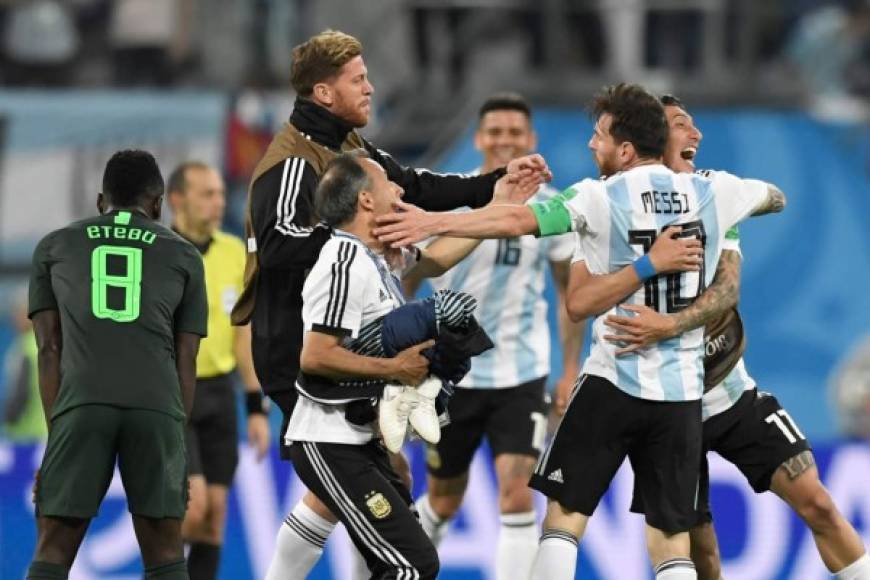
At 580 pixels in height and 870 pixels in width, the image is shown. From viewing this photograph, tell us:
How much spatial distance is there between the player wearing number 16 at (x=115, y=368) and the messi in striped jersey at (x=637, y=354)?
1.32 meters

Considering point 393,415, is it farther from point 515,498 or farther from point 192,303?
point 515,498

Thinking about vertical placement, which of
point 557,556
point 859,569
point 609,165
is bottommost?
point 859,569

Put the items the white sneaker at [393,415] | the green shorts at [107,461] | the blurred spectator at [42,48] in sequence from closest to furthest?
the white sneaker at [393,415] < the green shorts at [107,461] < the blurred spectator at [42,48]

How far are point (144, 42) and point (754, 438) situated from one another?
359 inches

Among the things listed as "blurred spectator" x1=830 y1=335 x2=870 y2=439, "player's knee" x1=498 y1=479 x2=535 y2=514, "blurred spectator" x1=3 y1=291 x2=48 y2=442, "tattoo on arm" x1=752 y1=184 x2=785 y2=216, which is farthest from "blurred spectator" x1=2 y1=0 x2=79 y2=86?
"tattoo on arm" x1=752 y1=184 x2=785 y2=216

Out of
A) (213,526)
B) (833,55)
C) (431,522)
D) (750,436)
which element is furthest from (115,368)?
(833,55)

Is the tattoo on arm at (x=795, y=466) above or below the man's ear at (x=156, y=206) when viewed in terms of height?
below

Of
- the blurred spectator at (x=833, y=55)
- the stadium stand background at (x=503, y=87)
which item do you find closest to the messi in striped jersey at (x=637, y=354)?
the stadium stand background at (x=503, y=87)

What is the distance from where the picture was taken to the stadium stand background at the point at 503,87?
45.7 ft

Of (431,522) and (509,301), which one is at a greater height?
(509,301)

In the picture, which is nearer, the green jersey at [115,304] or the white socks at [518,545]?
the green jersey at [115,304]

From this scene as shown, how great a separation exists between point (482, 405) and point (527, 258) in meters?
0.76

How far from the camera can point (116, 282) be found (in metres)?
6.22

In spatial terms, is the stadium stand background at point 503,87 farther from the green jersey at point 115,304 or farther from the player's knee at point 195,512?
A: the green jersey at point 115,304
